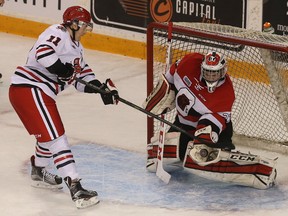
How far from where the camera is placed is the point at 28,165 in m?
7.33

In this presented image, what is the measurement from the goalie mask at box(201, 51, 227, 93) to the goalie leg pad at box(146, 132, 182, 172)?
45 cm

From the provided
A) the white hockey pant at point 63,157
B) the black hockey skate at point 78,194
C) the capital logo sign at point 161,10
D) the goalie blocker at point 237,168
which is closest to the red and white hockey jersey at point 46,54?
the white hockey pant at point 63,157

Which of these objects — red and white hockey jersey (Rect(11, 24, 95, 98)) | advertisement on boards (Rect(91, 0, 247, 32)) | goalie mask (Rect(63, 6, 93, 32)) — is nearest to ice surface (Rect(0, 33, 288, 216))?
red and white hockey jersey (Rect(11, 24, 95, 98))

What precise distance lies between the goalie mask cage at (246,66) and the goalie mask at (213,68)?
329 millimetres

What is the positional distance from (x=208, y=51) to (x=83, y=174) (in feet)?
3.73

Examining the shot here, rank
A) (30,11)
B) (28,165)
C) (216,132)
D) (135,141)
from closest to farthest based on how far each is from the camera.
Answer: (216,132), (28,165), (135,141), (30,11)

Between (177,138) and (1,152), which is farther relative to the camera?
(1,152)

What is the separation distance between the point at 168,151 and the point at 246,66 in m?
0.95

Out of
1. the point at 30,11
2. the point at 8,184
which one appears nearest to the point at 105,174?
the point at 8,184

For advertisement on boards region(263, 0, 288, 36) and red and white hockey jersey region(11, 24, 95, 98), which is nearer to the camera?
red and white hockey jersey region(11, 24, 95, 98)

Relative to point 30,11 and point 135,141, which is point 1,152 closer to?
point 135,141

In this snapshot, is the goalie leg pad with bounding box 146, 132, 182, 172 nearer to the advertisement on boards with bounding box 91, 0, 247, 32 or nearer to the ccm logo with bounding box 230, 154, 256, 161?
the ccm logo with bounding box 230, 154, 256, 161

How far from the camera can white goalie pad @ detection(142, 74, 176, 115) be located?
276 inches

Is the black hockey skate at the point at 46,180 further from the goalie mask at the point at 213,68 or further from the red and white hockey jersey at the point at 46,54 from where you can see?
the goalie mask at the point at 213,68
